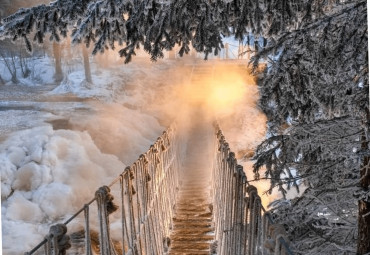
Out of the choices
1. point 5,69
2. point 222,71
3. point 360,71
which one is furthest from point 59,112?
point 222,71

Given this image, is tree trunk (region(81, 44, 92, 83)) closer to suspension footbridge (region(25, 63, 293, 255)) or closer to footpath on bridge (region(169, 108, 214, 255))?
footpath on bridge (region(169, 108, 214, 255))

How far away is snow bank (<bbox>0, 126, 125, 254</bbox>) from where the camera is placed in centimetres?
421

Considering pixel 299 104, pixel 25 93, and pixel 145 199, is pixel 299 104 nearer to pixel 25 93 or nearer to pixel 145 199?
pixel 145 199

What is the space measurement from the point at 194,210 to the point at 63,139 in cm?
240

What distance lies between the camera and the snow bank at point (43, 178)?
13.8 ft

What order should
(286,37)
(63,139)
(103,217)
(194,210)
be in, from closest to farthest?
(286,37), (103,217), (194,210), (63,139)

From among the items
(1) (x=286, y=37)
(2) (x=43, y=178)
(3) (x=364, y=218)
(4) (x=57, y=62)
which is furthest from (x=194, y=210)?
(1) (x=286, y=37)

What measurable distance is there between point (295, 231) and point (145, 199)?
3.06 feet

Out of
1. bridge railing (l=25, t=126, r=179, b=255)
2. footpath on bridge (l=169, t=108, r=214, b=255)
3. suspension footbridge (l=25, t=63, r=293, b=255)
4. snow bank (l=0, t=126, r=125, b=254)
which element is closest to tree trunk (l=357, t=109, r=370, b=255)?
suspension footbridge (l=25, t=63, r=293, b=255)

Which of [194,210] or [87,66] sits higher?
[87,66]

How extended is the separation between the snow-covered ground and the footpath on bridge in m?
1.00

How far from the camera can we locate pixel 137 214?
273 centimetres

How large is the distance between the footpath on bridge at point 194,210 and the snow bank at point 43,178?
118 cm

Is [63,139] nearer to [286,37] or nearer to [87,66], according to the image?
[87,66]
